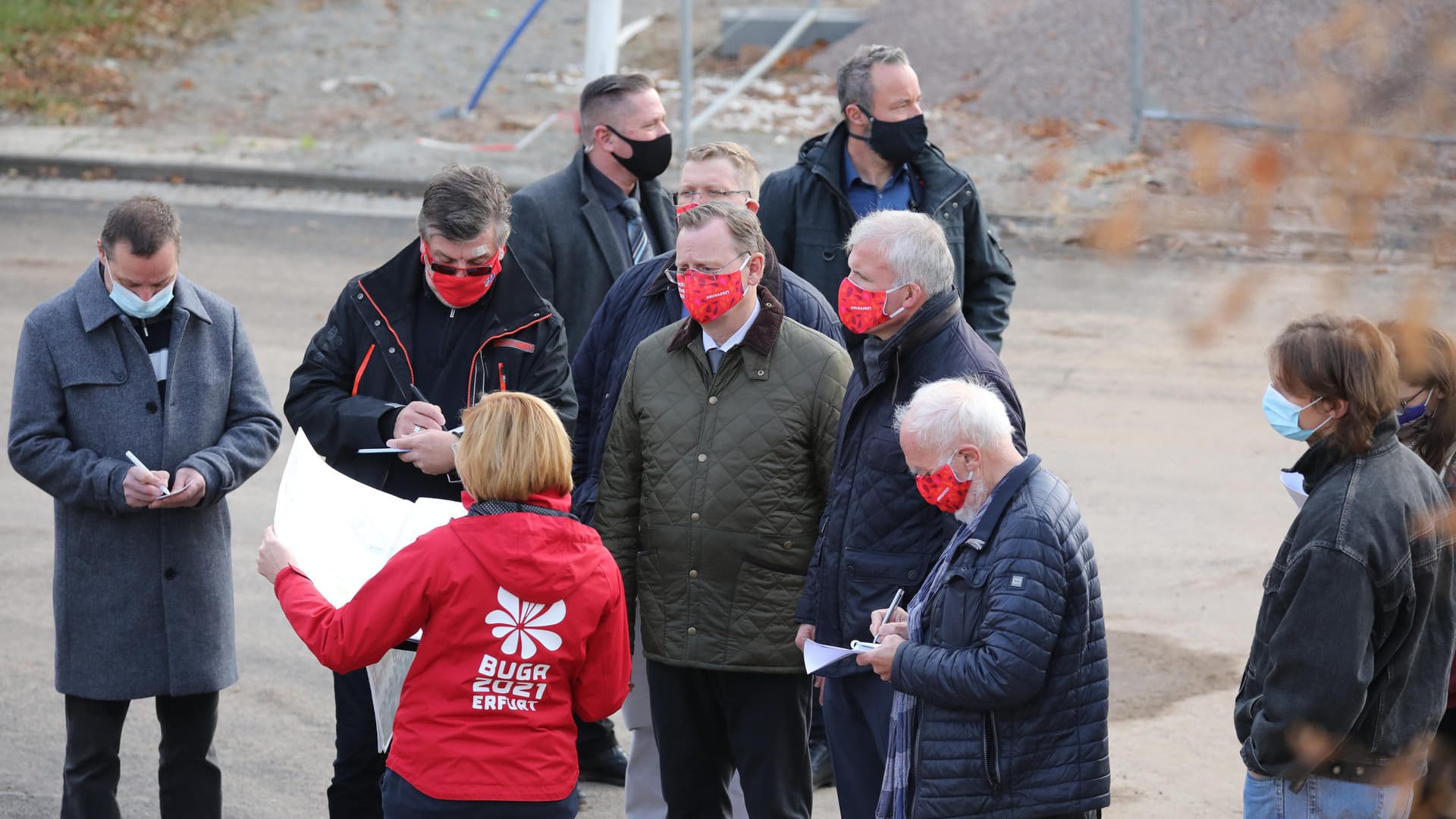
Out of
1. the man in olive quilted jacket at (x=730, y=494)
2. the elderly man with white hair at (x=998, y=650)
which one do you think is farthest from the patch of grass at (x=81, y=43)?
the elderly man with white hair at (x=998, y=650)

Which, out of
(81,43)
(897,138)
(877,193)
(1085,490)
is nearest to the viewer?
(897,138)

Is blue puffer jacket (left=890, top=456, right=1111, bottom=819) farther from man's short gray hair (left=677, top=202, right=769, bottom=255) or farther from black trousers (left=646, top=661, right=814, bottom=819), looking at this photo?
man's short gray hair (left=677, top=202, right=769, bottom=255)

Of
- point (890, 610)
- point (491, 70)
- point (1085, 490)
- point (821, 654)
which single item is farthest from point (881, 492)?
point (491, 70)

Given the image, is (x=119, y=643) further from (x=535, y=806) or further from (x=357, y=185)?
(x=357, y=185)

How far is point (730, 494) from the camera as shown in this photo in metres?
4.55

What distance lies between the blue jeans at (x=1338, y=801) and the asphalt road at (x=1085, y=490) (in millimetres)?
1184

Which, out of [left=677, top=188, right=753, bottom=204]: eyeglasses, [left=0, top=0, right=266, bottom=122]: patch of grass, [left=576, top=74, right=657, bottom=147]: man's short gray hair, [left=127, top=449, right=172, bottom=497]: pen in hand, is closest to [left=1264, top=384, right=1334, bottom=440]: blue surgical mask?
[left=677, top=188, right=753, bottom=204]: eyeglasses

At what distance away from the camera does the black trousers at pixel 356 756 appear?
4844mm

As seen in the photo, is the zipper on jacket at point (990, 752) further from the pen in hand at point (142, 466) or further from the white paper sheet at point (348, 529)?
the pen in hand at point (142, 466)

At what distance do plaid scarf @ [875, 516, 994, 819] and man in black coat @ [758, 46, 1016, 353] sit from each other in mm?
2460

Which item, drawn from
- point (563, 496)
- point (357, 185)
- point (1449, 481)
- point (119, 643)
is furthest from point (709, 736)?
point (357, 185)

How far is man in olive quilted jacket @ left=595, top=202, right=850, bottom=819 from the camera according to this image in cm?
457

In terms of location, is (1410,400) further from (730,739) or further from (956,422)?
(730,739)

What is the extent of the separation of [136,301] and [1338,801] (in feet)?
12.3
